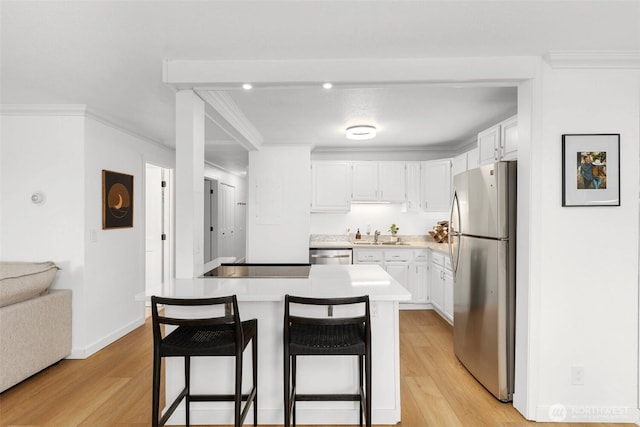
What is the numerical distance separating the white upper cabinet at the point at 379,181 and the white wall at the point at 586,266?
3094mm

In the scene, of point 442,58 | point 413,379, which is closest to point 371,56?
point 442,58

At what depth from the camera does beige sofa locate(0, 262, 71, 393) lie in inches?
109

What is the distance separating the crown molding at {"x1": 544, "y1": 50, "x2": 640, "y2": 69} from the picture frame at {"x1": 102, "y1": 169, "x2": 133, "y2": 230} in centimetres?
400

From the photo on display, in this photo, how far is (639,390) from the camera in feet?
7.86

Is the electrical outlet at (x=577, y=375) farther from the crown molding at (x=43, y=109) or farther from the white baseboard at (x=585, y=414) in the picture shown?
the crown molding at (x=43, y=109)

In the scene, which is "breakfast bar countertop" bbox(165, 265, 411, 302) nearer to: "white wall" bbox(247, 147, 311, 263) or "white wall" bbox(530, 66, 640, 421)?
"white wall" bbox(530, 66, 640, 421)

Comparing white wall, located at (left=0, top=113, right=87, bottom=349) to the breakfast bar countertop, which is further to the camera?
white wall, located at (left=0, top=113, right=87, bottom=349)

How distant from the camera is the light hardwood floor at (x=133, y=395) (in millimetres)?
2451

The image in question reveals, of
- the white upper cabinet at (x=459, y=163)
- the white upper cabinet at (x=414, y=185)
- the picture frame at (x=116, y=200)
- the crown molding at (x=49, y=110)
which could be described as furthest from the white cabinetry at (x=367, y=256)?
the crown molding at (x=49, y=110)

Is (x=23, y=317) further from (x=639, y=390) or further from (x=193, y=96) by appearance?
(x=639, y=390)

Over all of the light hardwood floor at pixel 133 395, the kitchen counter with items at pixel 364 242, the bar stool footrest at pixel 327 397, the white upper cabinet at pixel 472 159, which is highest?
the white upper cabinet at pixel 472 159

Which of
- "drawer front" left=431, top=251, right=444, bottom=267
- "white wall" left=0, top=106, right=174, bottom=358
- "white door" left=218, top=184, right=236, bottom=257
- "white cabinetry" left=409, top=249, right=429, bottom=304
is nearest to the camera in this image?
"white wall" left=0, top=106, right=174, bottom=358

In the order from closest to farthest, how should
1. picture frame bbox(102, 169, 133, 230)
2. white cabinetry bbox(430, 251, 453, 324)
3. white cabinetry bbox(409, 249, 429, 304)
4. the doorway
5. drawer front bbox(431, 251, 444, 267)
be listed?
picture frame bbox(102, 169, 133, 230) < white cabinetry bbox(430, 251, 453, 324) < drawer front bbox(431, 251, 444, 267) < white cabinetry bbox(409, 249, 429, 304) < the doorway

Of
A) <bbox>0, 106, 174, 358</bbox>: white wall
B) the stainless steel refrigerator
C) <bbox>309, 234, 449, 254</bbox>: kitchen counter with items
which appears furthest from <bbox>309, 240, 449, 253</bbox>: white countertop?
<bbox>0, 106, 174, 358</bbox>: white wall
